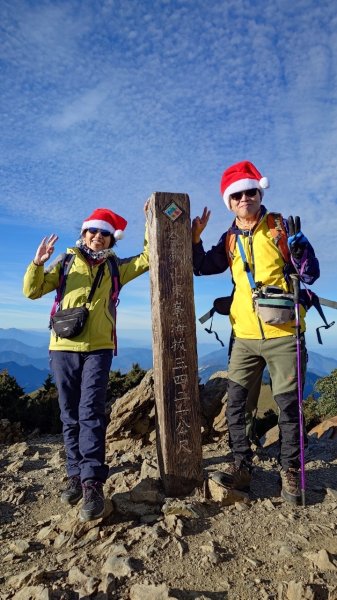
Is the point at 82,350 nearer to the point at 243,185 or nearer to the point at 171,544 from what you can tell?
the point at 171,544

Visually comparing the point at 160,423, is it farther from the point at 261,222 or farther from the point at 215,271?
the point at 261,222

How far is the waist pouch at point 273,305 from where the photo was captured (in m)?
4.17

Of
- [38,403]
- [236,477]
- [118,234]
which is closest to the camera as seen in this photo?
[236,477]

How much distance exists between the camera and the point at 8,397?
10969 mm

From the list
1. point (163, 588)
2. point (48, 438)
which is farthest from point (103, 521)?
point (48, 438)

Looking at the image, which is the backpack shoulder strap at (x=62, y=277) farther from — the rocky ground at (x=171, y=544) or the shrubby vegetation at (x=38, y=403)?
the shrubby vegetation at (x=38, y=403)

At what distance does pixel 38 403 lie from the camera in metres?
11.0

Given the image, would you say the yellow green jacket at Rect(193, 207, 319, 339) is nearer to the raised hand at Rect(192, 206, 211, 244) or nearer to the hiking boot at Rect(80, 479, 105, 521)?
the raised hand at Rect(192, 206, 211, 244)

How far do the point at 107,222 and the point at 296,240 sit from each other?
7.12ft

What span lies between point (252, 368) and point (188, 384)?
70 centimetres

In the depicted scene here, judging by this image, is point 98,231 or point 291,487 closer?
point 291,487

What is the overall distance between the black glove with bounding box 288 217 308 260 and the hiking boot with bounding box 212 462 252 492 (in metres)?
2.24

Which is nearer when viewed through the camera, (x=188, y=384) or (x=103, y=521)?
(x=103, y=521)

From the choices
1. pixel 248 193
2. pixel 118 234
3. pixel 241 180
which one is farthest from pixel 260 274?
pixel 118 234
